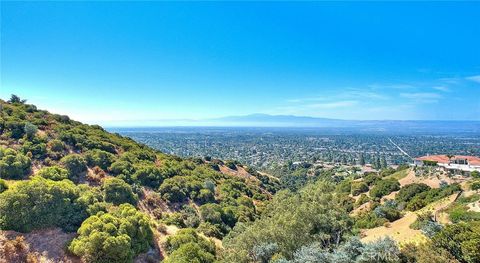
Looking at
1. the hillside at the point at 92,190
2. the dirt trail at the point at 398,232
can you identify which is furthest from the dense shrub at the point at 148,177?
the dirt trail at the point at 398,232

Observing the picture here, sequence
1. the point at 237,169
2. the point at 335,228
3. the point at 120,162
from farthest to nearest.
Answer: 1. the point at 237,169
2. the point at 120,162
3. the point at 335,228

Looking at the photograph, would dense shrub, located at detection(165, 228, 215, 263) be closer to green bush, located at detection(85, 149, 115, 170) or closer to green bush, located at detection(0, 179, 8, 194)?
green bush, located at detection(0, 179, 8, 194)

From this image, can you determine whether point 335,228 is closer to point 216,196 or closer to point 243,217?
point 243,217

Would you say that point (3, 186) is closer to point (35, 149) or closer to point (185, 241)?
point (35, 149)

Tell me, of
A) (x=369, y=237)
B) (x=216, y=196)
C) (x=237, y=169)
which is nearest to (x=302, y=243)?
(x=369, y=237)

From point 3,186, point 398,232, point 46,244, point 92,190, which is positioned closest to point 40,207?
point 46,244

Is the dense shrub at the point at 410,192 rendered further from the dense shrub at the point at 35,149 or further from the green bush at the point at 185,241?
the dense shrub at the point at 35,149
